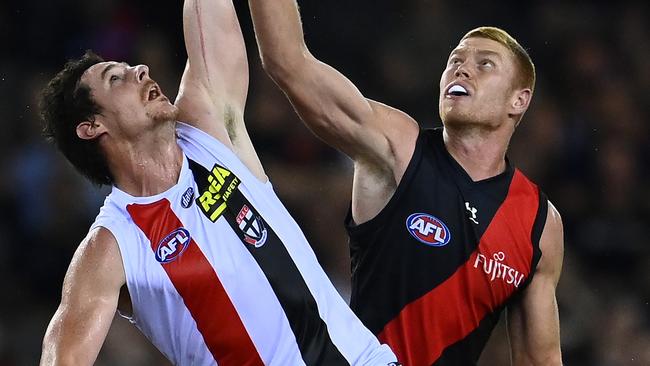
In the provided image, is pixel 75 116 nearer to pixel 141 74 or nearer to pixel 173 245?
pixel 141 74

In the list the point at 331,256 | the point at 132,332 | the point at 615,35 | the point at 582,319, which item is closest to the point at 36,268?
the point at 132,332

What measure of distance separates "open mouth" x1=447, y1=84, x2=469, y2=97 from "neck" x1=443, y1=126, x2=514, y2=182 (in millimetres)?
146

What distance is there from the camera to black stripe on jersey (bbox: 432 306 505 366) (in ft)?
17.0

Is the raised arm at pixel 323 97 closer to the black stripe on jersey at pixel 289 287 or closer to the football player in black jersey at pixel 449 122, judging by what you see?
the football player in black jersey at pixel 449 122

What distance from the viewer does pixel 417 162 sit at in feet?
17.1

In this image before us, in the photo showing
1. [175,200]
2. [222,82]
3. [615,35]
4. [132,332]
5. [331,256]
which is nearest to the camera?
[175,200]

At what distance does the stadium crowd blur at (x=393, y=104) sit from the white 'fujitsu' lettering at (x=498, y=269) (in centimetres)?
298

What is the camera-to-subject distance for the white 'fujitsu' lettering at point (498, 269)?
518 centimetres

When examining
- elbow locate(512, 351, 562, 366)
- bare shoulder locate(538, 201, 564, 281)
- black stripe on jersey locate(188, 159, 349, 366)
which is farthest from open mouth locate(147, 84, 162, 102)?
elbow locate(512, 351, 562, 366)

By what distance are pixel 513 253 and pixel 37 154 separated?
4449 millimetres

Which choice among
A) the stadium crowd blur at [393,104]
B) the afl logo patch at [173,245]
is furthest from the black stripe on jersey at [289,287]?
the stadium crowd blur at [393,104]

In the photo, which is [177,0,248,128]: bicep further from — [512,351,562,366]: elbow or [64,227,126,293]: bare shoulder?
[512,351,562,366]: elbow

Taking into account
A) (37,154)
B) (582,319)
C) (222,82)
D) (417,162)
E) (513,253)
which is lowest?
(582,319)

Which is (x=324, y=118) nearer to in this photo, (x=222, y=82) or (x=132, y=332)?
(x=222, y=82)
